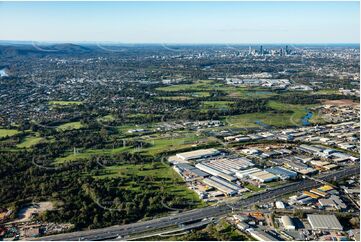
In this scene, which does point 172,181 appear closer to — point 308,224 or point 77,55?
point 308,224

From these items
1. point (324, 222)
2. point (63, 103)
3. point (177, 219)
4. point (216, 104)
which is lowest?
point (63, 103)

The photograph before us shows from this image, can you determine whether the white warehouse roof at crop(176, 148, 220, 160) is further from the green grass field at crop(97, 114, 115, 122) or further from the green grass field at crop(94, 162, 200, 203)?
the green grass field at crop(97, 114, 115, 122)

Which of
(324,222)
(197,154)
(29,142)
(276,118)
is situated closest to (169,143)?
(197,154)

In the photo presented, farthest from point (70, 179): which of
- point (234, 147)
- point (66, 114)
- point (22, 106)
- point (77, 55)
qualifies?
point (77, 55)

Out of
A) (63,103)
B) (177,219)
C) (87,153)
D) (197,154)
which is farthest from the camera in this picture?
(63,103)

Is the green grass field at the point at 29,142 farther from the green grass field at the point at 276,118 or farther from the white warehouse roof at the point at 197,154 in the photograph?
the green grass field at the point at 276,118

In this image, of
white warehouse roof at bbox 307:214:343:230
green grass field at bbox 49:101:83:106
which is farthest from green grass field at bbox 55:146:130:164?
green grass field at bbox 49:101:83:106

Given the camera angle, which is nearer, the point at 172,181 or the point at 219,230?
the point at 219,230

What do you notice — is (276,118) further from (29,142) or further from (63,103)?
(63,103)
